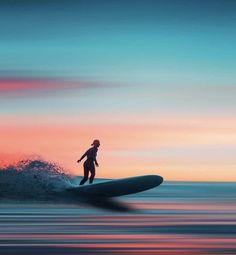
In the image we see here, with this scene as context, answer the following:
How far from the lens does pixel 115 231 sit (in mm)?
22266

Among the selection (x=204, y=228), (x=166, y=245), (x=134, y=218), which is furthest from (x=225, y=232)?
(x=134, y=218)

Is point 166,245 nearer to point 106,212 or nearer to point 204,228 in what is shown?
point 204,228

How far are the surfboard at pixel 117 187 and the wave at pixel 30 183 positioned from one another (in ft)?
2.80

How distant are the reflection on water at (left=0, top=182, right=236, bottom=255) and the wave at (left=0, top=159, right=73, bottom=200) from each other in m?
3.70

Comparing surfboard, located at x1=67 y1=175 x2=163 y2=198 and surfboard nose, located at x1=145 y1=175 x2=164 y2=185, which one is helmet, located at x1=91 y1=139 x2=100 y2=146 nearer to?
surfboard, located at x1=67 y1=175 x2=163 y2=198

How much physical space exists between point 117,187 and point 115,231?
38.8 feet

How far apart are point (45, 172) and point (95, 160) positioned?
2.12 m

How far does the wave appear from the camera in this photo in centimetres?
3509

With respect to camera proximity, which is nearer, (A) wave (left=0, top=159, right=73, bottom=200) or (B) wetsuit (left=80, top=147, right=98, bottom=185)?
(A) wave (left=0, top=159, right=73, bottom=200)

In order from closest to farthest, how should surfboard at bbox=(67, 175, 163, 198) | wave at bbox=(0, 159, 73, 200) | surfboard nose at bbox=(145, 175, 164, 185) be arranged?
surfboard at bbox=(67, 175, 163, 198)
surfboard nose at bbox=(145, 175, 164, 185)
wave at bbox=(0, 159, 73, 200)

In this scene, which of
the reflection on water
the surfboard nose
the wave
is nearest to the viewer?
the reflection on water

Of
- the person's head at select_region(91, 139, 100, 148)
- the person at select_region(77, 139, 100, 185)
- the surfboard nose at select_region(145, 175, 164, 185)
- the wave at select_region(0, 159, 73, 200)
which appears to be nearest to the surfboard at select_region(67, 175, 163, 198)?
the surfboard nose at select_region(145, 175, 164, 185)

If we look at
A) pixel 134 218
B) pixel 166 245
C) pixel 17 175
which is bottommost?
pixel 166 245

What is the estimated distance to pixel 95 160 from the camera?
116 ft
